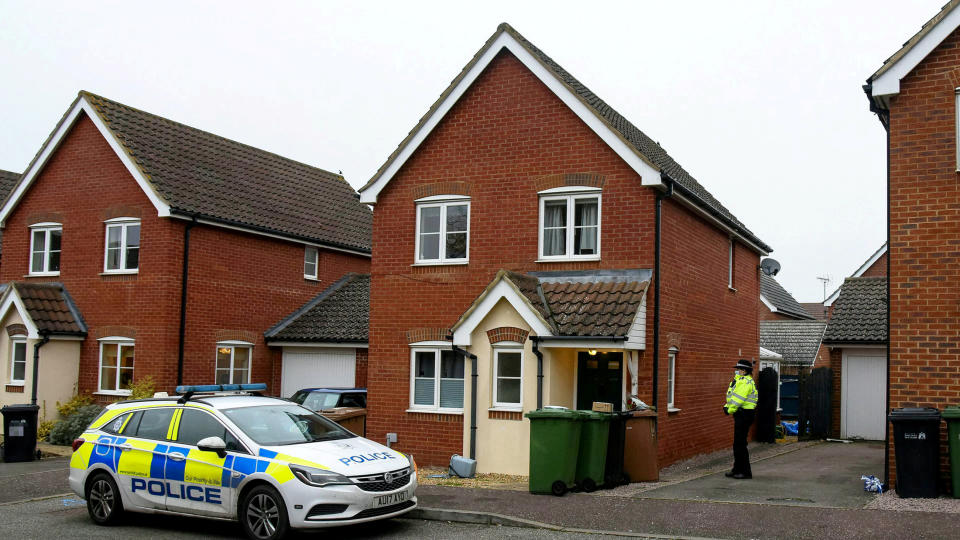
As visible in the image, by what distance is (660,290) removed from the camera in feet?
52.6

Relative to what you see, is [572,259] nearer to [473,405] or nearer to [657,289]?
[657,289]

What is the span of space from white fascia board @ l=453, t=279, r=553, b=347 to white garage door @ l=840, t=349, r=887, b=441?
11003 mm

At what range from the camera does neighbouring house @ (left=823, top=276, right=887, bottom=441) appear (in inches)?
881

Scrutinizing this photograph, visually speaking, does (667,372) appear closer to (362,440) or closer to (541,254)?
(541,254)

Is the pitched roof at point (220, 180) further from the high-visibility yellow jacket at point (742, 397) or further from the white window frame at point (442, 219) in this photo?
the high-visibility yellow jacket at point (742, 397)

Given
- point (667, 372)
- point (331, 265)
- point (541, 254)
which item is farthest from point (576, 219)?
point (331, 265)

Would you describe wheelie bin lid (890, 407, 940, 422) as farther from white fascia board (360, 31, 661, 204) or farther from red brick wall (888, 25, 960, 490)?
white fascia board (360, 31, 661, 204)

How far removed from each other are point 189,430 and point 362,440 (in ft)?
6.71

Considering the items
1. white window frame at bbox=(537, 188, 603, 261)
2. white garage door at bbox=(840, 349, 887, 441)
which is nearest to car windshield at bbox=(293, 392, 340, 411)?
white window frame at bbox=(537, 188, 603, 261)

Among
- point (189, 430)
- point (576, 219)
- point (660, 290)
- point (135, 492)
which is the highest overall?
point (576, 219)

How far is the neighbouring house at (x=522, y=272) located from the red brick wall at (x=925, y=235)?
3783 millimetres

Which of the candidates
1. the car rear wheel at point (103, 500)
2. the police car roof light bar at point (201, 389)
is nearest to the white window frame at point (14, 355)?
the police car roof light bar at point (201, 389)

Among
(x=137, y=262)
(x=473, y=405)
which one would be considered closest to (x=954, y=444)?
(x=473, y=405)

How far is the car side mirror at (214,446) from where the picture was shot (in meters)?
10.6
